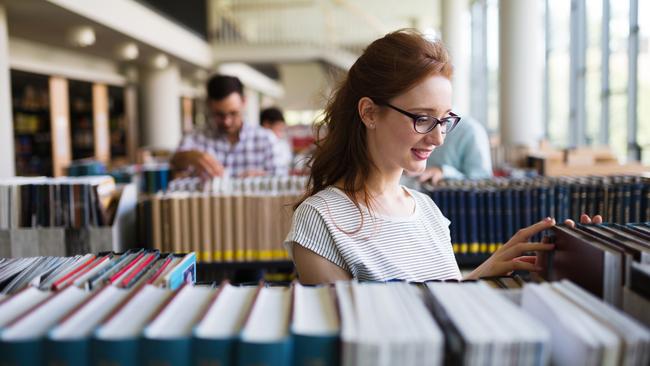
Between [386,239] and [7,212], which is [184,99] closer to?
[7,212]

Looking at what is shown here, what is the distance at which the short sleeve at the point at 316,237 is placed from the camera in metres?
1.52

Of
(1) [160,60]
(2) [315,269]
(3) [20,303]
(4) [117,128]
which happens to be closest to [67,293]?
(3) [20,303]

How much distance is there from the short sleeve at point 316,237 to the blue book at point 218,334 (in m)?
0.56

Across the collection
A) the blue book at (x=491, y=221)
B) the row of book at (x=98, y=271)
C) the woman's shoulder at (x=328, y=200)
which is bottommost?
the blue book at (x=491, y=221)

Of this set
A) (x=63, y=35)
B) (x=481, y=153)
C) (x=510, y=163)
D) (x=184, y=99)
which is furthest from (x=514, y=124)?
(x=184, y=99)

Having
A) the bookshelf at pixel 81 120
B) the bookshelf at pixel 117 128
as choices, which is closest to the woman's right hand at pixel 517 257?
the bookshelf at pixel 81 120

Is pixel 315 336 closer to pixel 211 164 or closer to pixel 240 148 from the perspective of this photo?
pixel 211 164

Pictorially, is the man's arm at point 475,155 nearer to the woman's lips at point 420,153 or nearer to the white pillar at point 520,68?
the woman's lips at point 420,153

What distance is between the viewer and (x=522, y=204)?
11.1ft

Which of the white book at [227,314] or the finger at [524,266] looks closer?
the white book at [227,314]

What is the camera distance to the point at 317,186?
1767mm

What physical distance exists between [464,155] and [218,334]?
3.18 meters

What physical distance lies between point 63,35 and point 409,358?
30.5 ft

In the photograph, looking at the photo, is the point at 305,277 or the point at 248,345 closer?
the point at 248,345
